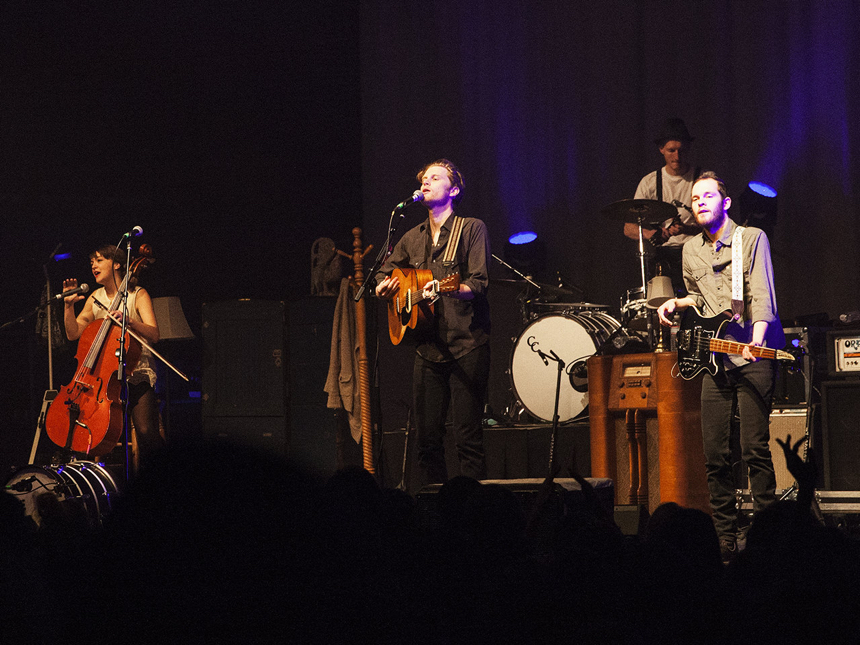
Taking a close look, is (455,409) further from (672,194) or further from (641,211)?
(672,194)

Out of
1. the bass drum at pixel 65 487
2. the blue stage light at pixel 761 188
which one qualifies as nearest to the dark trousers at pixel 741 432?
the blue stage light at pixel 761 188

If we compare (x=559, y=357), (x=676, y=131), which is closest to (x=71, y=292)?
(x=559, y=357)

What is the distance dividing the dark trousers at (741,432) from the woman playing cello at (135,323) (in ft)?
12.0

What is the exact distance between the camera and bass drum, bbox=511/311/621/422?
6.92 metres

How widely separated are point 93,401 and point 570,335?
3486 millimetres

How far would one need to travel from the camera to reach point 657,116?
8.14 metres

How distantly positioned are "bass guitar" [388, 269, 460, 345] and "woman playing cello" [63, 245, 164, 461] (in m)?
2.01

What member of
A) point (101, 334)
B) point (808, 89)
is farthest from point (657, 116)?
point (101, 334)

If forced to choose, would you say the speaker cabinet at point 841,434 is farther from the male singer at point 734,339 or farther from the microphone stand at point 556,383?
the microphone stand at point 556,383

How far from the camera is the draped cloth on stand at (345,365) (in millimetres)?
6863

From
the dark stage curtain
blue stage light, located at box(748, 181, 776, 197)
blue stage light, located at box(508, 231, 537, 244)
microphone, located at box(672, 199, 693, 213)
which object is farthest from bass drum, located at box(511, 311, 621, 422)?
blue stage light, located at box(748, 181, 776, 197)

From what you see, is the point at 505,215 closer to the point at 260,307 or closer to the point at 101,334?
the point at 260,307

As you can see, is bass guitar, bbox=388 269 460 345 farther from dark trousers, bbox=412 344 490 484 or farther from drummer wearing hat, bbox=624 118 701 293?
drummer wearing hat, bbox=624 118 701 293

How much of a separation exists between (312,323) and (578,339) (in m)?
2.12
